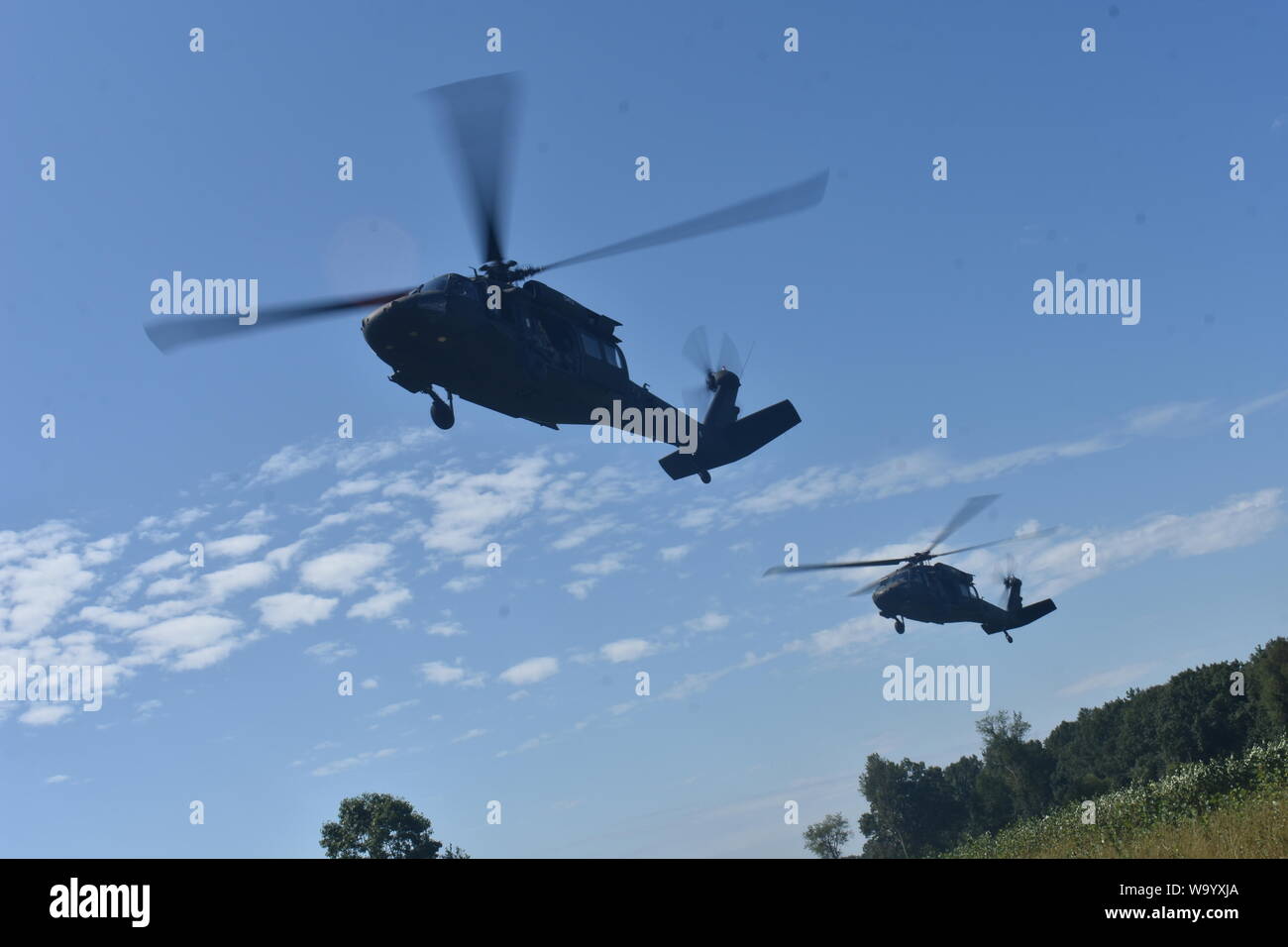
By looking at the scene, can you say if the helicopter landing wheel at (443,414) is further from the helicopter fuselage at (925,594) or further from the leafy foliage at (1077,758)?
the leafy foliage at (1077,758)

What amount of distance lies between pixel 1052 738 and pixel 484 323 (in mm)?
112677

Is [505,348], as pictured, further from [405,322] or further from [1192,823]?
[1192,823]

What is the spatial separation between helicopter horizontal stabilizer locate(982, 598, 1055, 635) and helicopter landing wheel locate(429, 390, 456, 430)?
104ft

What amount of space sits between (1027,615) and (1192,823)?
2449cm

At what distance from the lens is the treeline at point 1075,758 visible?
8094cm

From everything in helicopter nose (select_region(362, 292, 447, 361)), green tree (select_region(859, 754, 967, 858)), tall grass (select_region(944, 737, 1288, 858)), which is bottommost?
green tree (select_region(859, 754, 967, 858))

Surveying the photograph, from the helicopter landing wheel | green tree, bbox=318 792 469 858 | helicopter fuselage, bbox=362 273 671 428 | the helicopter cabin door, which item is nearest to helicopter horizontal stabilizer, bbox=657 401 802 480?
helicopter fuselage, bbox=362 273 671 428

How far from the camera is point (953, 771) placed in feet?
389

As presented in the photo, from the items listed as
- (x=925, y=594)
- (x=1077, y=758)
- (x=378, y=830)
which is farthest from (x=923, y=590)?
(x=1077, y=758)

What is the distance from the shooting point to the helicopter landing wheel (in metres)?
20.6

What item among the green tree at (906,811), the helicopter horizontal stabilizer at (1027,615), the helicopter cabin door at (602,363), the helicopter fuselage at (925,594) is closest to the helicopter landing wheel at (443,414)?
the helicopter cabin door at (602,363)

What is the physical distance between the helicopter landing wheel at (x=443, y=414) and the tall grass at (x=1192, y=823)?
1719 centimetres

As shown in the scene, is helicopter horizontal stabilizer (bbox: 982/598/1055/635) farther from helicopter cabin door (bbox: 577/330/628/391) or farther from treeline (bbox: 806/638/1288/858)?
treeline (bbox: 806/638/1288/858)
